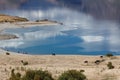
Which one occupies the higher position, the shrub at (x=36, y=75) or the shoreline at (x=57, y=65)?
the shrub at (x=36, y=75)

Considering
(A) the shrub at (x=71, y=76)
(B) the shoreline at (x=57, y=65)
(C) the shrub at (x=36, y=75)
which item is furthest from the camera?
(B) the shoreline at (x=57, y=65)

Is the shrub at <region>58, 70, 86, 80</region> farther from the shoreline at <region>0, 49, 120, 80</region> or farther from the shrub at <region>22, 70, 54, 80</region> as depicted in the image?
the shoreline at <region>0, 49, 120, 80</region>

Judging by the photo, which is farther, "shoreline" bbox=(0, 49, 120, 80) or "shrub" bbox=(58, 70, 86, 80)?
"shoreline" bbox=(0, 49, 120, 80)

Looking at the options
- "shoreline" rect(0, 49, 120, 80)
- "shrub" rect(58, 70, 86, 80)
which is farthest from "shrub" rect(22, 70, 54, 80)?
"shoreline" rect(0, 49, 120, 80)

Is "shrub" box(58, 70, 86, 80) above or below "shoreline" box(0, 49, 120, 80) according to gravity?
above

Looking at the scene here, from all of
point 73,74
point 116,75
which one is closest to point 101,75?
point 116,75

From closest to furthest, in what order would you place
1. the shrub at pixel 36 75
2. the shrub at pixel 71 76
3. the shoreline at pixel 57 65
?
the shrub at pixel 71 76 → the shrub at pixel 36 75 → the shoreline at pixel 57 65

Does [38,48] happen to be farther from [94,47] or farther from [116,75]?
[116,75]

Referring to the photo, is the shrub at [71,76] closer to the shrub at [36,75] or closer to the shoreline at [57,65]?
the shrub at [36,75]

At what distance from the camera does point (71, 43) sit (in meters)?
85.6

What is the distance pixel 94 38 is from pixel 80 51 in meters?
24.4

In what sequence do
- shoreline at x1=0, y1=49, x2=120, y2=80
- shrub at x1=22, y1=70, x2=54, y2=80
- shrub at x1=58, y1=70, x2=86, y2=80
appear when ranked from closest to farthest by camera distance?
1. shrub at x1=58, y1=70, x2=86, y2=80
2. shrub at x1=22, y1=70, x2=54, y2=80
3. shoreline at x1=0, y1=49, x2=120, y2=80

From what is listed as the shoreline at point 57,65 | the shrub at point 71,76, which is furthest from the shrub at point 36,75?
the shoreline at point 57,65

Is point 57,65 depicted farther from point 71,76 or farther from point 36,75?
point 36,75
